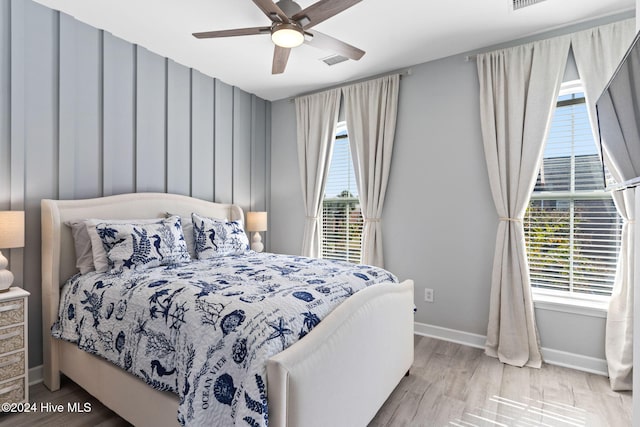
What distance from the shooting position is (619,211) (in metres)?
2.26

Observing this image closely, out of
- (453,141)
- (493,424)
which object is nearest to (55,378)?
(493,424)

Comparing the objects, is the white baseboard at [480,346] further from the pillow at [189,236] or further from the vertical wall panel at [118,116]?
the vertical wall panel at [118,116]

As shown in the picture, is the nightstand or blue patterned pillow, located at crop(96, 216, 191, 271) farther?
blue patterned pillow, located at crop(96, 216, 191, 271)

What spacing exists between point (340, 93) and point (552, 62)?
76.8 inches

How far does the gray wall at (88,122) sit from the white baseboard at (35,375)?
4cm

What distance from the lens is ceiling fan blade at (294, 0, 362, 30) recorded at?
176 centimetres

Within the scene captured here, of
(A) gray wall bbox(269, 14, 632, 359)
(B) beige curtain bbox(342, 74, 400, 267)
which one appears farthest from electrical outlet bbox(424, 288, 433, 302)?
(B) beige curtain bbox(342, 74, 400, 267)

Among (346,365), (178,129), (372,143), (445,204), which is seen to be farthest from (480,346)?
(178,129)

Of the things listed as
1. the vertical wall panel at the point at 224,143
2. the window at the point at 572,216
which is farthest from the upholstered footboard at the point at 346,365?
the vertical wall panel at the point at 224,143

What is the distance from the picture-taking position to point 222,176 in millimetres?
3650

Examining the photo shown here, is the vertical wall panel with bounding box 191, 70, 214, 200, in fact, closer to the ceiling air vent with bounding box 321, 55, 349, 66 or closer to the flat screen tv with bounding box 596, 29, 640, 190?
the ceiling air vent with bounding box 321, 55, 349, 66

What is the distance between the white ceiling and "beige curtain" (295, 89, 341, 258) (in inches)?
21.1

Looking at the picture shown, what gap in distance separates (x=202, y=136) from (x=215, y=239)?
49.3 inches

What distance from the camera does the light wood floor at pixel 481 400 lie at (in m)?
1.82
